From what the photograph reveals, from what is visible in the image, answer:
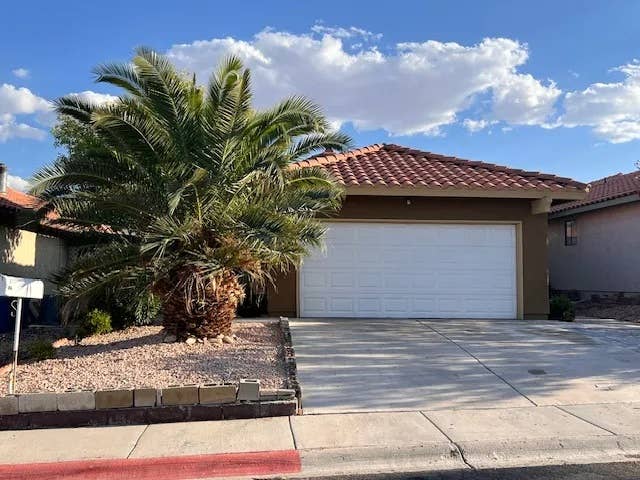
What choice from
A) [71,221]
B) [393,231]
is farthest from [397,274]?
[71,221]

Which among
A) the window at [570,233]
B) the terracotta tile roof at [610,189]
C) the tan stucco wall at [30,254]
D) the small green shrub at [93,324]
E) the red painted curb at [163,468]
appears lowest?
the red painted curb at [163,468]

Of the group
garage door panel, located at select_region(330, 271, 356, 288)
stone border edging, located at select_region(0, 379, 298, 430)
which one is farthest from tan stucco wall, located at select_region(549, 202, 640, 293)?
stone border edging, located at select_region(0, 379, 298, 430)

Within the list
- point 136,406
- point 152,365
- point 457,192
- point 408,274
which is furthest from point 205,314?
point 457,192

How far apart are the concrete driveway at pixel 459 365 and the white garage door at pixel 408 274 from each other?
99 cm

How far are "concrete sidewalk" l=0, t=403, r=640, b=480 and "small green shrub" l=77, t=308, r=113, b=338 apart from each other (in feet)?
13.5

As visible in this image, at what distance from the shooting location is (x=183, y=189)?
7938 mm

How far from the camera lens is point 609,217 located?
60.0ft

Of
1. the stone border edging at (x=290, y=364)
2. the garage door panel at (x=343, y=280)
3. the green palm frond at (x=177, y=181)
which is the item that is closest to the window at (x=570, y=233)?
the garage door panel at (x=343, y=280)

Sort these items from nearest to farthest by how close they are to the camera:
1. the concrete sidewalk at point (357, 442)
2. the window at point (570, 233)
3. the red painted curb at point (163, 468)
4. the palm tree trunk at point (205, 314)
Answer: the red painted curb at point (163, 468) < the concrete sidewalk at point (357, 442) < the palm tree trunk at point (205, 314) < the window at point (570, 233)

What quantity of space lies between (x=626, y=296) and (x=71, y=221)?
1576 cm

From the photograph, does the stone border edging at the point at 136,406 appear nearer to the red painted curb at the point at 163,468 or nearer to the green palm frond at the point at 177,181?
the red painted curb at the point at 163,468

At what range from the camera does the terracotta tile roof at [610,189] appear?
1750 centimetres

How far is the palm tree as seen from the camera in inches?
336

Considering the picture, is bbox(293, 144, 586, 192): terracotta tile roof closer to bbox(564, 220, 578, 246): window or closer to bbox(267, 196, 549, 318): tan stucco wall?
bbox(267, 196, 549, 318): tan stucco wall
